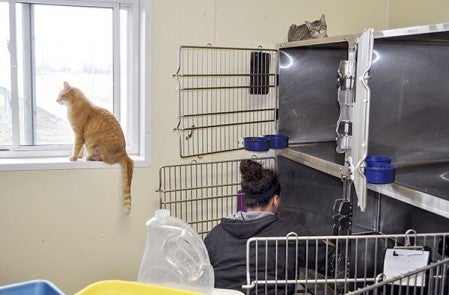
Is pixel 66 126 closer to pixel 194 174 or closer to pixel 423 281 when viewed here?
pixel 194 174

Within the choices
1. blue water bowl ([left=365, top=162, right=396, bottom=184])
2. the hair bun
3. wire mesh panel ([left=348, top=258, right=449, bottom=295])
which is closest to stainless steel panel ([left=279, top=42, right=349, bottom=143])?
the hair bun

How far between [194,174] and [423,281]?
144cm

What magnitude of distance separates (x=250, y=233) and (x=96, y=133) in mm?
1000

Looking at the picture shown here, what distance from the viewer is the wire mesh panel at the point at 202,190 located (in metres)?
2.39

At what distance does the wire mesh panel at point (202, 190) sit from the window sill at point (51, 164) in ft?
0.52

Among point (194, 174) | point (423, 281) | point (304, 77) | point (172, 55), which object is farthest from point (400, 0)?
point (423, 281)

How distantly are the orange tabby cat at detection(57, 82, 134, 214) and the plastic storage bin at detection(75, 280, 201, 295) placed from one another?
1.29m

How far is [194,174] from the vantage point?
7.97 ft

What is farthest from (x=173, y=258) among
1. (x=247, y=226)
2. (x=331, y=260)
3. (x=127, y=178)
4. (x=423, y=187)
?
(x=127, y=178)

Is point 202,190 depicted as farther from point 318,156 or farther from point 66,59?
point 66,59

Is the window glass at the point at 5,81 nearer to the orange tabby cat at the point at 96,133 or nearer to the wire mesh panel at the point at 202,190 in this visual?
the orange tabby cat at the point at 96,133

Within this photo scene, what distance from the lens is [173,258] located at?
4.30ft

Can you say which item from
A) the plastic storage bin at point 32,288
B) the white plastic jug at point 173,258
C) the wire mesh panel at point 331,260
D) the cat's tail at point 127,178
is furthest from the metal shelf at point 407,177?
the plastic storage bin at point 32,288

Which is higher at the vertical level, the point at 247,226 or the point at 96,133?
the point at 96,133
